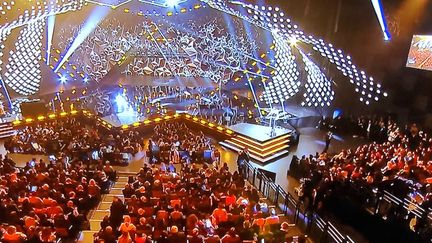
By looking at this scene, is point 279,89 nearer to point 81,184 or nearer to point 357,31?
point 357,31

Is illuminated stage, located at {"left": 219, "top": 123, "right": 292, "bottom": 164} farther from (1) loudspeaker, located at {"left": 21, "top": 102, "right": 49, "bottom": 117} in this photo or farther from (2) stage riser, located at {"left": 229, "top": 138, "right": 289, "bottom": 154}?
(1) loudspeaker, located at {"left": 21, "top": 102, "right": 49, "bottom": 117}

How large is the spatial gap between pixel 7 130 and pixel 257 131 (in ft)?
36.2

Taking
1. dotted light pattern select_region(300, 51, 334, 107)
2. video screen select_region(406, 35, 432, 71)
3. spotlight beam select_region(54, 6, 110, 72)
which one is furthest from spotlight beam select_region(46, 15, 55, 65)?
video screen select_region(406, 35, 432, 71)

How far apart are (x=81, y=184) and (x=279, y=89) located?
15.1 m

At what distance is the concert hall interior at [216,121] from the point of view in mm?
9273

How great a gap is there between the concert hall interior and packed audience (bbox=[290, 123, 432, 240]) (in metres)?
0.05

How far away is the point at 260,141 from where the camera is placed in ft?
54.5

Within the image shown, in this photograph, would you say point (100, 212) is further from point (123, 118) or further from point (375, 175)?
point (123, 118)

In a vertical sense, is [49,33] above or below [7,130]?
above

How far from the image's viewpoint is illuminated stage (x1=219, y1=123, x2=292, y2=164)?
16.5 meters

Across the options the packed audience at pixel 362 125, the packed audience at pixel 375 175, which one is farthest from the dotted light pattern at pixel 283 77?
the packed audience at pixel 375 175

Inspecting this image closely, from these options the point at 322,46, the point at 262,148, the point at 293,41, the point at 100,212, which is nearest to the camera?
the point at 100,212

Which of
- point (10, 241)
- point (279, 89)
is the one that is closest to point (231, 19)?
point (279, 89)

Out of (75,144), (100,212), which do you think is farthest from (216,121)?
(100,212)
